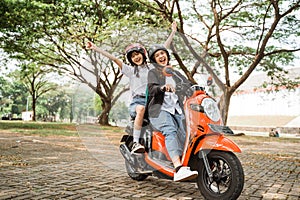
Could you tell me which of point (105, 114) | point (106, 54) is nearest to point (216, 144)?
point (105, 114)

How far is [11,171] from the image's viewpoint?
532 cm

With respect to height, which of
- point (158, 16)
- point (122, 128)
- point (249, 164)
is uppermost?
point (158, 16)

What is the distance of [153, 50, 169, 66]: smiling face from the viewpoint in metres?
3.96

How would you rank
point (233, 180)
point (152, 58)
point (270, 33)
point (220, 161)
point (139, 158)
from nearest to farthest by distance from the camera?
point (233, 180), point (220, 161), point (152, 58), point (139, 158), point (270, 33)

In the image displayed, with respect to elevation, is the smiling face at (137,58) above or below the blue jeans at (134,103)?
above

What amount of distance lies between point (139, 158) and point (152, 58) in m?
1.30

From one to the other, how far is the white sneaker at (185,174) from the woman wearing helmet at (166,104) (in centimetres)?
5

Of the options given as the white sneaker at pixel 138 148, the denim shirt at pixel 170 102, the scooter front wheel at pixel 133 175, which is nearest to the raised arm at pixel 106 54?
the denim shirt at pixel 170 102

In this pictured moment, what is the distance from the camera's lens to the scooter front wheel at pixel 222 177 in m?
3.49

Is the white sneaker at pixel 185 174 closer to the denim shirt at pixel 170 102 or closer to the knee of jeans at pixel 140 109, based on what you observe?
the denim shirt at pixel 170 102

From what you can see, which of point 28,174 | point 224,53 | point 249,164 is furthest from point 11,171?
point 224,53

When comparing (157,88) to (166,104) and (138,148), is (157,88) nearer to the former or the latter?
(166,104)

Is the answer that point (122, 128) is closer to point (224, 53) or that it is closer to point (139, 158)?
point (139, 158)

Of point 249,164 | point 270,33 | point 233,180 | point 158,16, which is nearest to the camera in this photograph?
point 233,180
